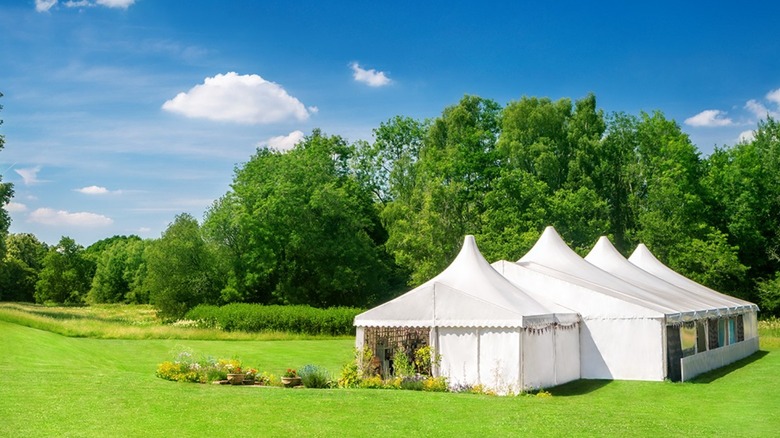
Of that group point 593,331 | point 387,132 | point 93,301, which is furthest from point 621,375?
point 93,301

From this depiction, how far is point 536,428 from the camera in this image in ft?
42.3

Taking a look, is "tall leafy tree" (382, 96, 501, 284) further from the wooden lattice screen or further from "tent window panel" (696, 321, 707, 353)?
the wooden lattice screen

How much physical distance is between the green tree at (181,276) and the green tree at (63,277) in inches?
1583

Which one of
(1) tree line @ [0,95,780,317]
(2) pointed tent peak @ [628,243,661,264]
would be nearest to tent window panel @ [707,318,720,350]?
(2) pointed tent peak @ [628,243,661,264]

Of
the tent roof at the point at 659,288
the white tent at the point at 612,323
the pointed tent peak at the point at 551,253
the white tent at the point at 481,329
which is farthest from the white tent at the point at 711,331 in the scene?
the white tent at the point at 481,329

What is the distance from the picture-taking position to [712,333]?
25797mm

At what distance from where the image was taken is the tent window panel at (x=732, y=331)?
28.0m

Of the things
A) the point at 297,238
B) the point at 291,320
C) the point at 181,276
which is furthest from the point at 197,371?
the point at 181,276

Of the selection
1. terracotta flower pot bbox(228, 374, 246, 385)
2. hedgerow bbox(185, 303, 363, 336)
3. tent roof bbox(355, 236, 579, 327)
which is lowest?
terracotta flower pot bbox(228, 374, 246, 385)

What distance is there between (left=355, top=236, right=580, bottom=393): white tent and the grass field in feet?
3.28

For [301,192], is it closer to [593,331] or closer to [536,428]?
[593,331]

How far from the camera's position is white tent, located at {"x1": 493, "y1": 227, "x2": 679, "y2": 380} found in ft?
68.4

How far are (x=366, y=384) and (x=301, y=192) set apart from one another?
31.5 meters

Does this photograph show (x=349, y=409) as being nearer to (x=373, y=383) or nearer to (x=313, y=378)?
(x=373, y=383)
